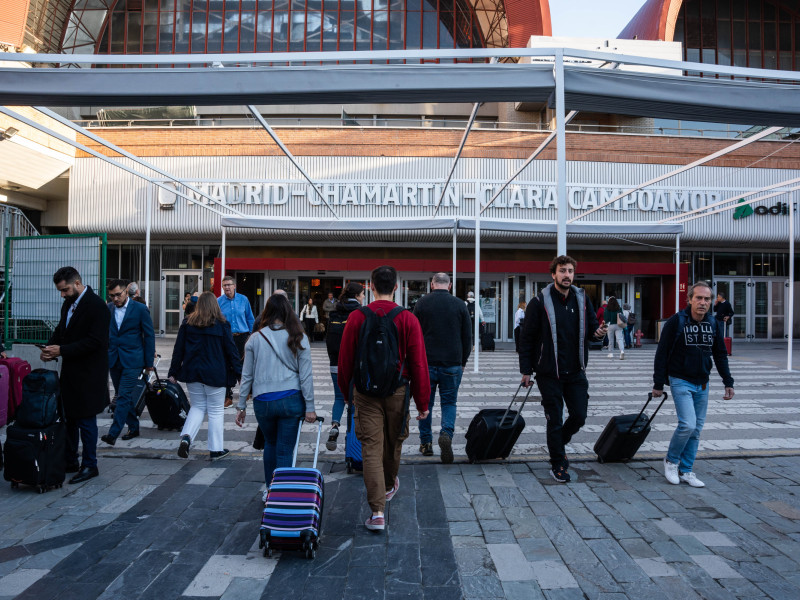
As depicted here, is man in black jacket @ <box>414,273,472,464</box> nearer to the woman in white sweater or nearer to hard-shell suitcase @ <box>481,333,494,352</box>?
the woman in white sweater

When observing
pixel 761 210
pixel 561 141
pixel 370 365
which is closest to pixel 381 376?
pixel 370 365

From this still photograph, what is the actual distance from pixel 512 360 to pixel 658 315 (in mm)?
10180

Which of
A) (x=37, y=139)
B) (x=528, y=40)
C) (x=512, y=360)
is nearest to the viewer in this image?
(x=512, y=360)

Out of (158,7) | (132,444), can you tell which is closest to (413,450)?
(132,444)

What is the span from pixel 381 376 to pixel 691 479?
121 inches

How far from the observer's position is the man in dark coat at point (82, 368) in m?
5.02

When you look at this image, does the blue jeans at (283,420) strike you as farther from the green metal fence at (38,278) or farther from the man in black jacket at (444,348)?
the green metal fence at (38,278)

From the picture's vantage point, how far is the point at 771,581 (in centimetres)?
331

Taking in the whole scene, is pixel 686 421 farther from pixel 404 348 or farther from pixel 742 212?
pixel 742 212

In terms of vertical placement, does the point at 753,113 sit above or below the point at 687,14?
below

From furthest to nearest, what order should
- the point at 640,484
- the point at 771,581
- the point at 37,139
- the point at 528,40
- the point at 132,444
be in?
the point at 528,40 < the point at 37,139 < the point at 132,444 < the point at 640,484 < the point at 771,581

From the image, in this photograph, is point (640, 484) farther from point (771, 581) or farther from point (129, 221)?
point (129, 221)

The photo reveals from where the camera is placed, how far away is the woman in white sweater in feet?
13.8

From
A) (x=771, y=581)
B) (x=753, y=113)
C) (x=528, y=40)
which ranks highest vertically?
(x=528, y=40)
